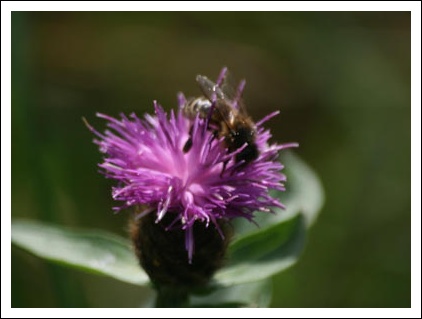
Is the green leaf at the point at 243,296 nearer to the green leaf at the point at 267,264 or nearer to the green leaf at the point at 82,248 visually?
the green leaf at the point at 267,264

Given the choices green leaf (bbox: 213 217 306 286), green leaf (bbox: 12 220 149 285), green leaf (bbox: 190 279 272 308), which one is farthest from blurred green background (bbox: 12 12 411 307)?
green leaf (bbox: 213 217 306 286)

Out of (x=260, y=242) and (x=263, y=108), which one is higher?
(x=263, y=108)

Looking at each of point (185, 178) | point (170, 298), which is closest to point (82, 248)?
point (170, 298)

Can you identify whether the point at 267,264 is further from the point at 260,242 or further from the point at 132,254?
the point at 132,254

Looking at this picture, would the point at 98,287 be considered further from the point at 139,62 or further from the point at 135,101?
the point at 139,62

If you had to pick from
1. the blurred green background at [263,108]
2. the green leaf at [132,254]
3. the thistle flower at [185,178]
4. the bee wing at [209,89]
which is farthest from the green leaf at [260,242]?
the blurred green background at [263,108]

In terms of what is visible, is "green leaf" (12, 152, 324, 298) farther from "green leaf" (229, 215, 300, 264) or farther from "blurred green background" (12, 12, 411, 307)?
"blurred green background" (12, 12, 411, 307)

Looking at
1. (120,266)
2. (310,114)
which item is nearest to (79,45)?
(310,114)
